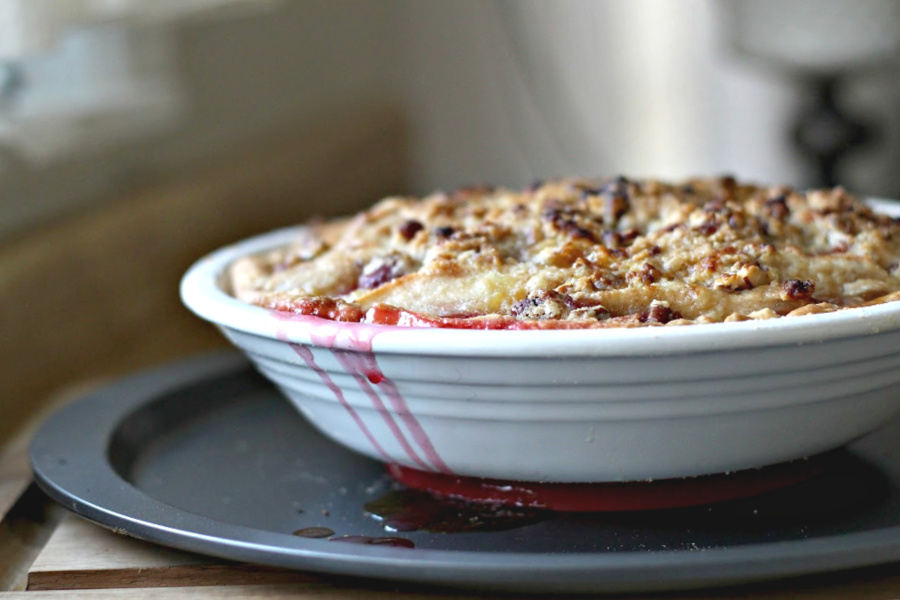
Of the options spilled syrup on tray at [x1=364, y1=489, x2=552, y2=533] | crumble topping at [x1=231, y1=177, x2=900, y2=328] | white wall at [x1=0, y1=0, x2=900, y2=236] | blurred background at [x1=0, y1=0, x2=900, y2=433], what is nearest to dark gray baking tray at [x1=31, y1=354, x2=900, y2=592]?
spilled syrup on tray at [x1=364, y1=489, x2=552, y2=533]

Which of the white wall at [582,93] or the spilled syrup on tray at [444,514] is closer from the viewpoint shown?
the spilled syrup on tray at [444,514]

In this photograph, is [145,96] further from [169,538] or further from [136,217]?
[169,538]

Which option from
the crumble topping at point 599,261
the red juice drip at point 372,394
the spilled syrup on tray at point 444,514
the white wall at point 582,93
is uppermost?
the crumble topping at point 599,261

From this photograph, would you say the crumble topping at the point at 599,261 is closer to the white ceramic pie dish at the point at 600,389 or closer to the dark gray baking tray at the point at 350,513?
the white ceramic pie dish at the point at 600,389

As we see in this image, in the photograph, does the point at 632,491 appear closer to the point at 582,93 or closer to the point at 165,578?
the point at 165,578

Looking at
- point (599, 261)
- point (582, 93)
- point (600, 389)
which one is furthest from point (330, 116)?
point (600, 389)

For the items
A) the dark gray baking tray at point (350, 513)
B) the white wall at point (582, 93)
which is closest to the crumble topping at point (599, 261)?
the dark gray baking tray at point (350, 513)

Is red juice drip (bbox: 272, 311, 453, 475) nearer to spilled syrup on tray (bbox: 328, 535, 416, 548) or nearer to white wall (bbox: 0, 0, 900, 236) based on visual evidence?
spilled syrup on tray (bbox: 328, 535, 416, 548)

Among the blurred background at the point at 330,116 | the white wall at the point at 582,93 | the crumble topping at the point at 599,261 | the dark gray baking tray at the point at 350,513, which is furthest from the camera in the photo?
the white wall at the point at 582,93
